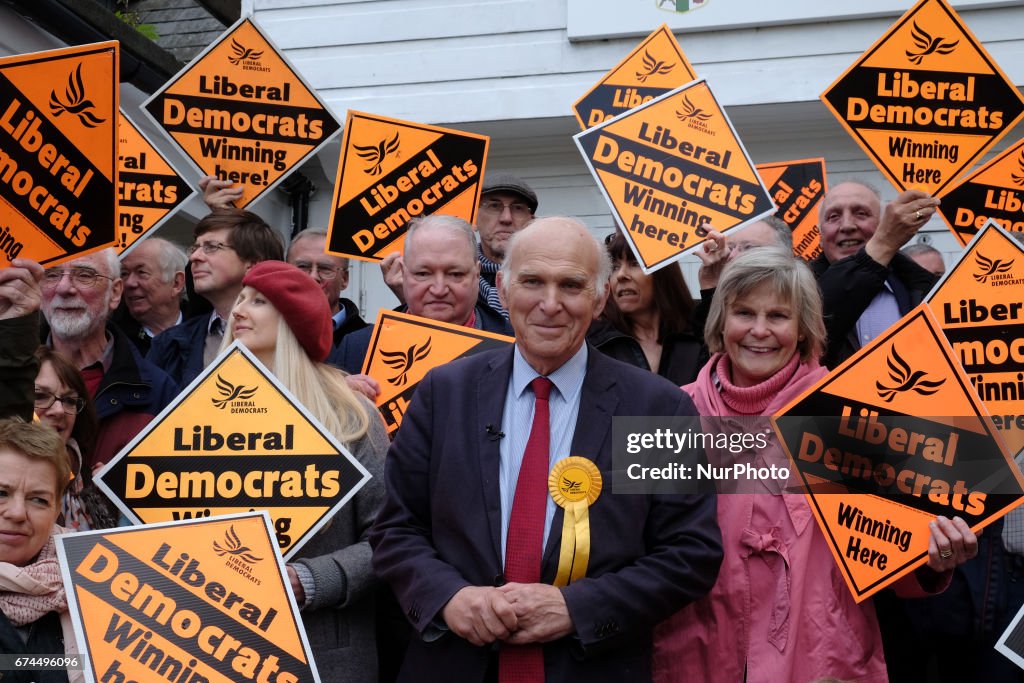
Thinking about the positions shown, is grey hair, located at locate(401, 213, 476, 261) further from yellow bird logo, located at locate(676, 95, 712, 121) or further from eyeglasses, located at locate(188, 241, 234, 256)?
yellow bird logo, located at locate(676, 95, 712, 121)

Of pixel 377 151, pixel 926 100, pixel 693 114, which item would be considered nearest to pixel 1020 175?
pixel 926 100

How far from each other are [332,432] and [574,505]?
97 cm

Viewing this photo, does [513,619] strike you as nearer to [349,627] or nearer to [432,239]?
[349,627]

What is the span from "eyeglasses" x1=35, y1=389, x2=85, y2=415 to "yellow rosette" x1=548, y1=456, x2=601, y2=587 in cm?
181

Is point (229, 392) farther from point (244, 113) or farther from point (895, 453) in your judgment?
point (244, 113)

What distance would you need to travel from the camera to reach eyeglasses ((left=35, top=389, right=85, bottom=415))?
4082mm

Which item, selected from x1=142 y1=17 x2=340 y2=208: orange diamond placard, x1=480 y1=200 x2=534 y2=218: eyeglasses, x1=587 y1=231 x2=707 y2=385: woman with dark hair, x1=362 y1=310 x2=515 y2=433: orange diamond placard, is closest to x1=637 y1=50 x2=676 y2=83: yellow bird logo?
x1=480 y1=200 x2=534 y2=218: eyeglasses

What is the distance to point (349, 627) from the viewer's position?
12.0 feet

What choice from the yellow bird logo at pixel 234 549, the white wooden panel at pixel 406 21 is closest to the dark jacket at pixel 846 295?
the yellow bird logo at pixel 234 549

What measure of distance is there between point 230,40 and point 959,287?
3531 mm

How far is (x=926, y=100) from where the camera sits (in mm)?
5195

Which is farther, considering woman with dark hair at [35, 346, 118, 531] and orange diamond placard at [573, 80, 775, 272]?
orange diamond placard at [573, 80, 775, 272]

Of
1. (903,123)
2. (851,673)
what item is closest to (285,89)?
(903,123)

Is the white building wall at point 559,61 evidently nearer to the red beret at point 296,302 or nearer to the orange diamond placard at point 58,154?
the orange diamond placard at point 58,154
